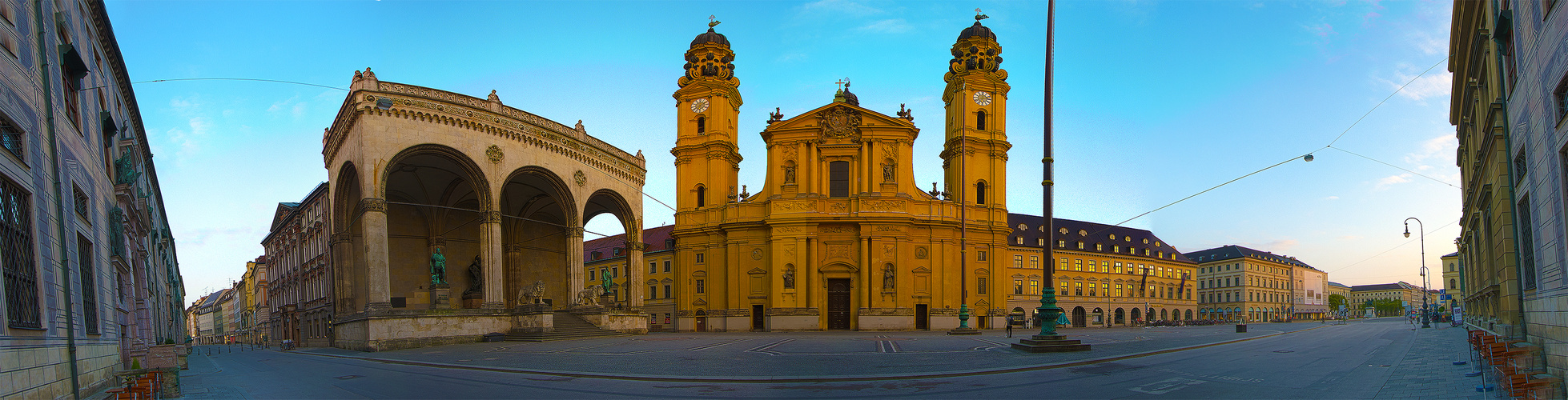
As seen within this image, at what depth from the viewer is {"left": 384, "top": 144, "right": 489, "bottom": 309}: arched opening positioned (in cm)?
3656

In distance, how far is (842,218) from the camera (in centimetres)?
4828

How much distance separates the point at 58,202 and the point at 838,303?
41.0m

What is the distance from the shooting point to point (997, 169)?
5184 cm

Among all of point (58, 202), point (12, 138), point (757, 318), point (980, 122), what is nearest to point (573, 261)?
point (757, 318)

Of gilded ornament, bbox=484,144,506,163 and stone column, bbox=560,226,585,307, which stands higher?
gilded ornament, bbox=484,144,506,163

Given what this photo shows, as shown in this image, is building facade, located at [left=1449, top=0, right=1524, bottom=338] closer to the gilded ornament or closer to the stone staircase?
the stone staircase

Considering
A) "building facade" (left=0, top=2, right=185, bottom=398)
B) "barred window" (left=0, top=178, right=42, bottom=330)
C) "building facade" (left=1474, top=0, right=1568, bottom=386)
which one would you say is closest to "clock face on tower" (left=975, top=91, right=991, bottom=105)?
"building facade" (left=1474, top=0, right=1568, bottom=386)

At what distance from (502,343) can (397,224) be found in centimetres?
1267

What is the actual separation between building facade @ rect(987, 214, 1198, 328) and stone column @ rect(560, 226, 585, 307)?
3984 centimetres

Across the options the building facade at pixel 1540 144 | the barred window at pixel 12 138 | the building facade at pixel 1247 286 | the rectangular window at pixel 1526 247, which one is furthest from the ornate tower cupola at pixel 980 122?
the building facade at pixel 1247 286

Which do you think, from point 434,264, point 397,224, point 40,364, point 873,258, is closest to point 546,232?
point 397,224

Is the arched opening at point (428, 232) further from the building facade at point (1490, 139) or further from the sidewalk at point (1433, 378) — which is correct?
the building facade at point (1490, 139)

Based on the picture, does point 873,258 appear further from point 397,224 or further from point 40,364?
point 40,364

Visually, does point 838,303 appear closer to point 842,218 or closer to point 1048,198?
point 842,218
